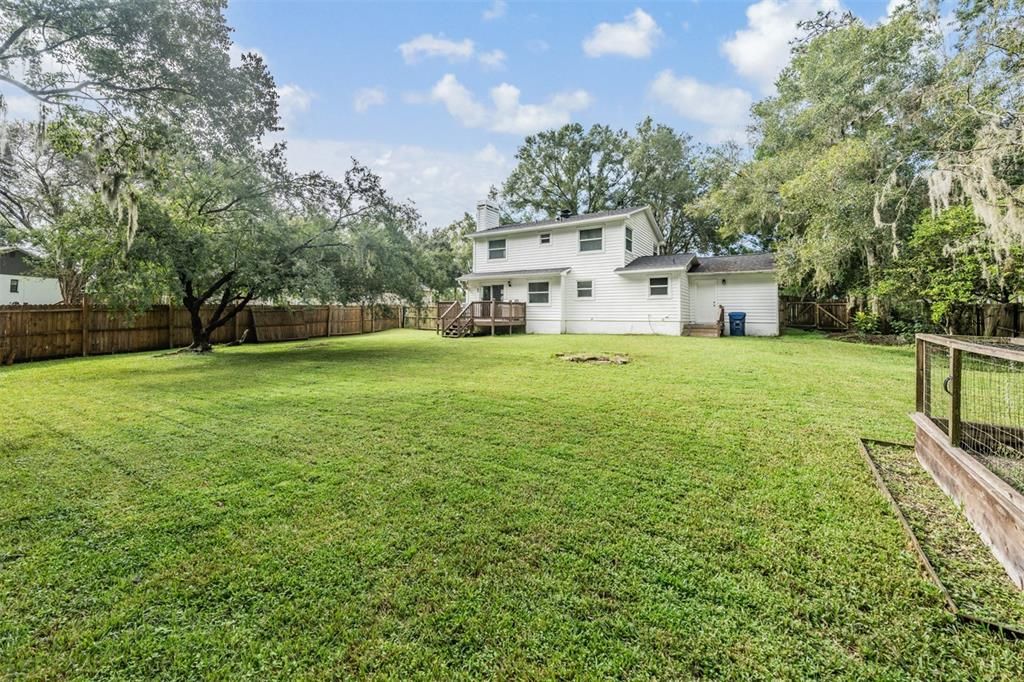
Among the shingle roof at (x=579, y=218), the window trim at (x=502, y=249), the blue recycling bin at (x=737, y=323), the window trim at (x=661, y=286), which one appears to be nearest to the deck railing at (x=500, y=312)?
the window trim at (x=502, y=249)

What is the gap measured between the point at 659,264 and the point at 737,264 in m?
2.77

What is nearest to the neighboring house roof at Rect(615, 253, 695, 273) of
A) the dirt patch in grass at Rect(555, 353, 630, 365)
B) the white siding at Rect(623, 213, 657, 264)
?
the white siding at Rect(623, 213, 657, 264)

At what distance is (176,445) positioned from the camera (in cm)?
402

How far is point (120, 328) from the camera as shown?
12.1 m

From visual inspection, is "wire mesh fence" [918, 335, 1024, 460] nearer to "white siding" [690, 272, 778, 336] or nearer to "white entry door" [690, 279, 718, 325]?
"white siding" [690, 272, 778, 336]

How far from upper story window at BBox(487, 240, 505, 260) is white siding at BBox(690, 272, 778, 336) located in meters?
7.99

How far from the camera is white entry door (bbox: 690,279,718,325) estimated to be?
15961mm

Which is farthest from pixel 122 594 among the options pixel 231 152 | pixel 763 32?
pixel 763 32

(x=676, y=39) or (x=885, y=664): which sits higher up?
(x=676, y=39)

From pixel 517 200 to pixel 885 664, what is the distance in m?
29.2

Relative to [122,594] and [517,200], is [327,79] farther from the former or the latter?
[517,200]

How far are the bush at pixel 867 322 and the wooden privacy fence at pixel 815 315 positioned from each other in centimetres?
401

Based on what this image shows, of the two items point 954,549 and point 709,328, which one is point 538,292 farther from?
point 954,549

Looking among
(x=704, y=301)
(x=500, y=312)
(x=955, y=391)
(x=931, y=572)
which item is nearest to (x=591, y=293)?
(x=500, y=312)
